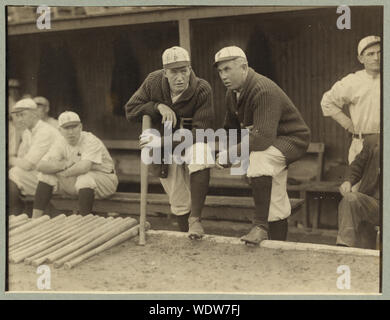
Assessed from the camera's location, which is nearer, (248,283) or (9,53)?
(248,283)

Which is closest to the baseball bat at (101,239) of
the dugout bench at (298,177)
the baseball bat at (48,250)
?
the baseball bat at (48,250)

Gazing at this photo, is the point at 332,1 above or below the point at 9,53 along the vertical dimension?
above

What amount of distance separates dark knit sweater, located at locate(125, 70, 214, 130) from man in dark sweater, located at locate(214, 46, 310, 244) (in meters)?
0.22

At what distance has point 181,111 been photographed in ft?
14.2

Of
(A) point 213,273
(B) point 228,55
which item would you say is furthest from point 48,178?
(B) point 228,55

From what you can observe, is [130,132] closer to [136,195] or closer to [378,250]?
[136,195]

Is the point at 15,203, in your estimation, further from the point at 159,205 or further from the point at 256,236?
→ the point at 256,236

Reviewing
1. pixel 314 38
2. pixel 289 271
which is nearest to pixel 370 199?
pixel 289 271

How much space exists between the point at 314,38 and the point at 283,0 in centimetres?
131

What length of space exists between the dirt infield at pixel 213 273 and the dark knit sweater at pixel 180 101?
103 cm

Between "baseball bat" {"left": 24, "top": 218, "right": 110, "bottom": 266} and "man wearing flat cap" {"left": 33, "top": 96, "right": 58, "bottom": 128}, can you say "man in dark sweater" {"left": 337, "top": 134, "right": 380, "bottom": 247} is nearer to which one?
"baseball bat" {"left": 24, "top": 218, "right": 110, "bottom": 266}

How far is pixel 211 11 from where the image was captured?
476 centimetres

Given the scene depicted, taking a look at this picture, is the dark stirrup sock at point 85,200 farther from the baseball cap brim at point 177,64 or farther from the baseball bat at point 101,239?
the baseball cap brim at point 177,64

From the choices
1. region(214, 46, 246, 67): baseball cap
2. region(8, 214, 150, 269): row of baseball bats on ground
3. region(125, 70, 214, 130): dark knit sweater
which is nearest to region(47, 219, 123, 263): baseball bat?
region(8, 214, 150, 269): row of baseball bats on ground
